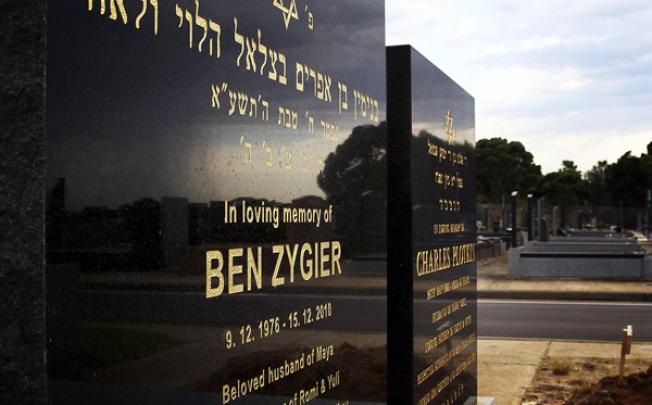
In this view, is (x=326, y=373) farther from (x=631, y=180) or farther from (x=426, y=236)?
(x=631, y=180)

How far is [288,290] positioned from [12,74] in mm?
1753

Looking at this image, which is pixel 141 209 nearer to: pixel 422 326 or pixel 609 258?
pixel 422 326

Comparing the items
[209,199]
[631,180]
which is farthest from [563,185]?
[209,199]

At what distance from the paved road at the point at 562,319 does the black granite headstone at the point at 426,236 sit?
6616 millimetres

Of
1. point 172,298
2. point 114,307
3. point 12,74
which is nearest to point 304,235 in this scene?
point 172,298

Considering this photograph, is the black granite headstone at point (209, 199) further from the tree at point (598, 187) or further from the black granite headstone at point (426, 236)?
the tree at point (598, 187)

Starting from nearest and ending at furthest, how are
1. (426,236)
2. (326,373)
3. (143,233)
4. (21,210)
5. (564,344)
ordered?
(21,210) → (143,233) → (326,373) → (426,236) → (564,344)

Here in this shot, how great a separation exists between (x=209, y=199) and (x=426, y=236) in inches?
128

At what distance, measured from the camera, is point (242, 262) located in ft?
9.98

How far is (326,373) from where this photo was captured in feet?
12.7

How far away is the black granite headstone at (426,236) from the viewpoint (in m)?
5.49

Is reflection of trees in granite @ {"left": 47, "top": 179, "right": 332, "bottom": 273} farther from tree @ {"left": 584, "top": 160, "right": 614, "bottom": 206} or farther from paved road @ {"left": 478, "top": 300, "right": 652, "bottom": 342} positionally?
tree @ {"left": 584, "top": 160, "right": 614, "bottom": 206}

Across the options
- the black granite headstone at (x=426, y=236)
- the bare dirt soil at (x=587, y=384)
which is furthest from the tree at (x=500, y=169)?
the black granite headstone at (x=426, y=236)

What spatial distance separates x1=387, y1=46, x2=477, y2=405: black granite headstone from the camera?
549 centimetres
